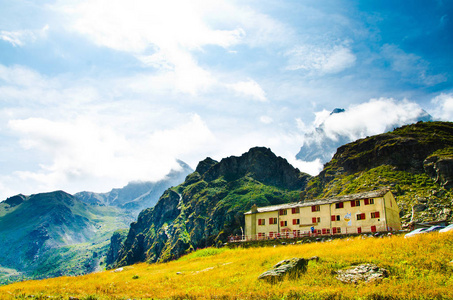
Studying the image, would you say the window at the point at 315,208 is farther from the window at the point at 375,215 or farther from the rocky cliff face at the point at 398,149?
the rocky cliff face at the point at 398,149

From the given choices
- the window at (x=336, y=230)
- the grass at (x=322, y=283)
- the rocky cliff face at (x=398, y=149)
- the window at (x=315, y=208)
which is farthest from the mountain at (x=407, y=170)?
the grass at (x=322, y=283)

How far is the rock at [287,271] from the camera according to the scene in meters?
23.1

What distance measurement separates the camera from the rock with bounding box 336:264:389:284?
806 inches

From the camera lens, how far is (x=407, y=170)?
135 meters

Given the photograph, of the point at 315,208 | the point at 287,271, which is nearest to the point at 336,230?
the point at 315,208

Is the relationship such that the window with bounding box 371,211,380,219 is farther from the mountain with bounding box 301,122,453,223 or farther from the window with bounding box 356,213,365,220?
the mountain with bounding box 301,122,453,223

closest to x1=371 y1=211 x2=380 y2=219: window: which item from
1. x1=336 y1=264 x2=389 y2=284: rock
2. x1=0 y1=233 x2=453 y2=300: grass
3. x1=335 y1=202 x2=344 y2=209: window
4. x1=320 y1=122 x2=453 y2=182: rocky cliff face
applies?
x1=335 y1=202 x2=344 y2=209: window

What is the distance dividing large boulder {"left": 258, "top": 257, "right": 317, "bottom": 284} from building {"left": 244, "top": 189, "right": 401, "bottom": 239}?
108 ft

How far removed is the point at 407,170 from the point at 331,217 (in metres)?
94.9

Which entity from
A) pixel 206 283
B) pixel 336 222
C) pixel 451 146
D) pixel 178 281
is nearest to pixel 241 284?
pixel 206 283

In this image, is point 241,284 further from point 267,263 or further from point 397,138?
point 397,138

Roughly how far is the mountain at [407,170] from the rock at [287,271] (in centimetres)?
6761

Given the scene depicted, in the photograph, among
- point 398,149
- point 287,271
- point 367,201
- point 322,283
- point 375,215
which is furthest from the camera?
point 398,149

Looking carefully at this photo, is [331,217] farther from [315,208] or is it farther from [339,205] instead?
[315,208]
